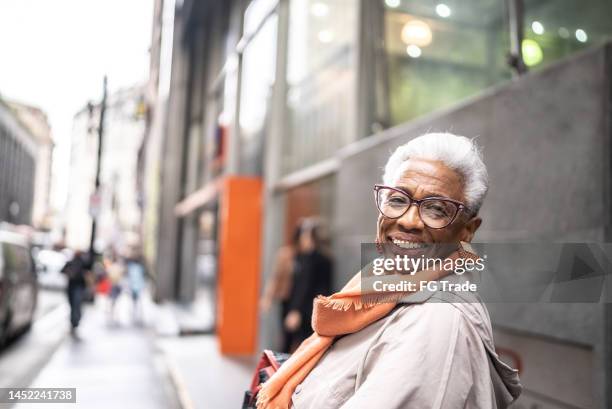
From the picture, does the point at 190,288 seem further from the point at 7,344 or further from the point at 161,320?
the point at 7,344

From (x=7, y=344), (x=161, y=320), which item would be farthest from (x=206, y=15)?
(x=7, y=344)

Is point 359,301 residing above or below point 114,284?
above

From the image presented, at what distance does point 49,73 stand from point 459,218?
5.71 feet

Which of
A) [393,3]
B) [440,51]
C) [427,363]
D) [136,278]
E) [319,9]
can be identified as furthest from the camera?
[136,278]

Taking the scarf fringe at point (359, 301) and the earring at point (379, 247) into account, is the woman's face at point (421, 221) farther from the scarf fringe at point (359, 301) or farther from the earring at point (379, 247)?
the scarf fringe at point (359, 301)

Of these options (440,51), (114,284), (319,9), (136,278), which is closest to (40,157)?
(440,51)

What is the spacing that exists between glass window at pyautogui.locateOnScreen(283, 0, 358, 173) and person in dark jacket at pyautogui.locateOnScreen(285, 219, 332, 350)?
3.84 ft

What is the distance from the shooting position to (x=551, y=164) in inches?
106

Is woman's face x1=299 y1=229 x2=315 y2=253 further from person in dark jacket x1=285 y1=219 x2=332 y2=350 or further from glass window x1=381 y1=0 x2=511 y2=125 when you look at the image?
glass window x1=381 y1=0 x2=511 y2=125

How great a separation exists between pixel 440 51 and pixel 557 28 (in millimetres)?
1281

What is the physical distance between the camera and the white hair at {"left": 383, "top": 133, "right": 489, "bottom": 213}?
1.40 meters

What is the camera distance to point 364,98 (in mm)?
5648

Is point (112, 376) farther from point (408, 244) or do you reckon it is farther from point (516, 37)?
point (516, 37)

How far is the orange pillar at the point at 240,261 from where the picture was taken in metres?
7.62
